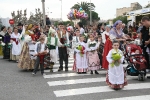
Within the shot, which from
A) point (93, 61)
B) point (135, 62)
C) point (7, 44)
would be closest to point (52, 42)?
point (93, 61)

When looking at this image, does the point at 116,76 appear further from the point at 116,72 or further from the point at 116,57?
the point at 116,57

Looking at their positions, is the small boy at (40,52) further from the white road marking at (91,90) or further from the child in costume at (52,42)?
the white road marking at (91,90)

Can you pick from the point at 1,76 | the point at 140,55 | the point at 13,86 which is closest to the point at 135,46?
the point at 140,55

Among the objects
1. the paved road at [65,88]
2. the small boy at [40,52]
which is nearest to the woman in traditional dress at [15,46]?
the paved road at [65,88]

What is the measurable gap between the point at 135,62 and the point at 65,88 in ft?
7.41

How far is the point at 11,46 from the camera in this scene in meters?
13.9

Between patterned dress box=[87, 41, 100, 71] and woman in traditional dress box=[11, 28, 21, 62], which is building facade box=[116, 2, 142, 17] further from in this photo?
patterned dress box=[87, 41, 100, 71]

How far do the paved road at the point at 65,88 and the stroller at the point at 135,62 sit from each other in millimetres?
261

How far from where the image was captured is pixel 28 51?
33.7 feet

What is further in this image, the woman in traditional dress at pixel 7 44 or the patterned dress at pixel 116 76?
the woman in traditional dress at pixel 7 44

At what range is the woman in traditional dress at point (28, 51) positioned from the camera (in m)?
10.0

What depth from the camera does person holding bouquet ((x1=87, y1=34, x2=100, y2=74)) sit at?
9297 millimetres

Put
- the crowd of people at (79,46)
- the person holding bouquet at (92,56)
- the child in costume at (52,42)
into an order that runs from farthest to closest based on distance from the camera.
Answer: the child in costume at (52,42) < the person holding bouquet at (92,56) < the crowd of people at (79,46)

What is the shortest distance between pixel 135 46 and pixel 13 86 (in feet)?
12.7
